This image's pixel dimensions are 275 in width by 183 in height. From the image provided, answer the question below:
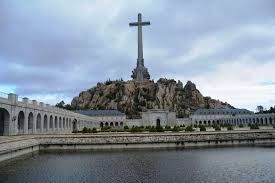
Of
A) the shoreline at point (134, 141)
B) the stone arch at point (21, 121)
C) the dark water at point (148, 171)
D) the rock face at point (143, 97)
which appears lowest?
the dark water at point (148, 171)

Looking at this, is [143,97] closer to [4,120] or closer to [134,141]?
[134,141]

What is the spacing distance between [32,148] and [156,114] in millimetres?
79372

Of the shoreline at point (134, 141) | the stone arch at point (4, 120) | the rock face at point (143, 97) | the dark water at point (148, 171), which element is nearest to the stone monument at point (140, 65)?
the rock face at point (143, 97)

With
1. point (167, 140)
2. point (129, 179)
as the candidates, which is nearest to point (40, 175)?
point (129, 179)

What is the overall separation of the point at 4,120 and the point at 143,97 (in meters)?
124

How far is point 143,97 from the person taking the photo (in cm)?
16838

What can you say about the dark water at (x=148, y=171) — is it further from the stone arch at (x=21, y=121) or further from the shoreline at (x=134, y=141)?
the stone arch at (x=21, y=121)

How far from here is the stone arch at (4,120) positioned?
45094mm

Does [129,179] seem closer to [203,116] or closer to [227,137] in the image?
[227,137]

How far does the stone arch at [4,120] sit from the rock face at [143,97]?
→ 111 meters

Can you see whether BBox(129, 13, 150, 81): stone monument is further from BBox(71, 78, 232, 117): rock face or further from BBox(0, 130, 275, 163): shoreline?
BBox(0, 130, 275, 163): shoreline

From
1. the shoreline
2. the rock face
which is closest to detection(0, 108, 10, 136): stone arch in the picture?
the shoreline

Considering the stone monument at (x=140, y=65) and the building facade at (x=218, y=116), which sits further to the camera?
the stone monument at (x=140, y=65)

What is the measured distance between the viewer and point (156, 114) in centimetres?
12219
